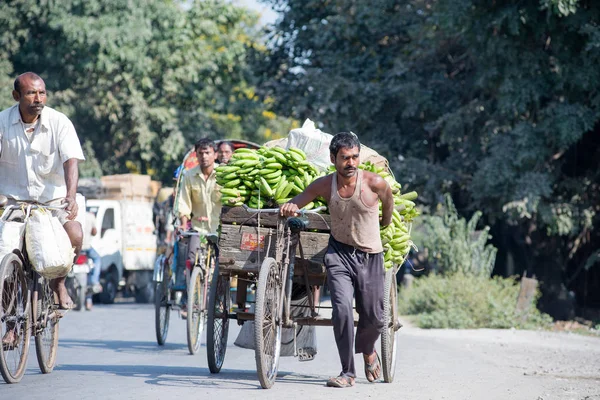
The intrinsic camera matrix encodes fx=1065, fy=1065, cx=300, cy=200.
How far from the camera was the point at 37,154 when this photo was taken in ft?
27.4

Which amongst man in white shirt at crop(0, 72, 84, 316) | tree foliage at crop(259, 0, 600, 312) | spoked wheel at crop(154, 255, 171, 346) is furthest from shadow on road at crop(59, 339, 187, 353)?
tree foliage at crop(259, 0, 600, 312)

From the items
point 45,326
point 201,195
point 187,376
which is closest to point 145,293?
point 201,195

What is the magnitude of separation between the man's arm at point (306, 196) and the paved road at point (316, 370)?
4.43ft

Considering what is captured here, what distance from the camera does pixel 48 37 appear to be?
32.3m

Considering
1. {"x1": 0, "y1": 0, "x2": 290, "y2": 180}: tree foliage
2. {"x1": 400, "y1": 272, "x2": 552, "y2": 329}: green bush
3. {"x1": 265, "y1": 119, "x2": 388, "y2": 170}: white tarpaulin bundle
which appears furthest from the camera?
{"x1": 0, "y1": 0, "x2": 290, "y2": 180}: tree foliage

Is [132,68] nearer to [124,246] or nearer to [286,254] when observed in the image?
[124,246]

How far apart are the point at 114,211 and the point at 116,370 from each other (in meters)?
15.8

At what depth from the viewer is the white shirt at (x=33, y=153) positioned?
8.33 meters

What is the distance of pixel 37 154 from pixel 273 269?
208 cm

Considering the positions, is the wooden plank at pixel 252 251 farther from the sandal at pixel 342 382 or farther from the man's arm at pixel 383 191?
the sandal at pixel 342 382

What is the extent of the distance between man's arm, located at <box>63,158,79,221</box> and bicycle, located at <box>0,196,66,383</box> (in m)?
0.07

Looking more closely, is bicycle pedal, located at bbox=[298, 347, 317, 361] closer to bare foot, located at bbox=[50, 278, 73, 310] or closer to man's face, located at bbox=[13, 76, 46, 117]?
bare foot, located at bbox=[50, 278, 73, 310]

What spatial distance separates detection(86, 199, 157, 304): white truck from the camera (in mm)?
24516

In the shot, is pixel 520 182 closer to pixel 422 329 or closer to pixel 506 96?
pixel 506 96
